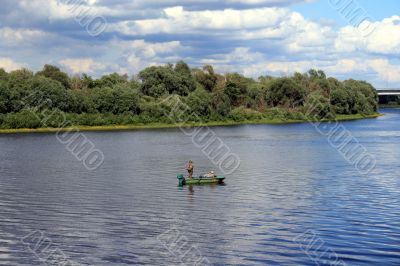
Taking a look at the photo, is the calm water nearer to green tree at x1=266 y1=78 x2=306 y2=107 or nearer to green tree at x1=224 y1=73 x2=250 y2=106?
green tree at x1=266 y1=78 x2=306 y2=107

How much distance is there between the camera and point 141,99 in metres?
168

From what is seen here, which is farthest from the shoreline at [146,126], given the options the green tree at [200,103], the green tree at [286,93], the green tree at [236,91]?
the green tree at [236,91]

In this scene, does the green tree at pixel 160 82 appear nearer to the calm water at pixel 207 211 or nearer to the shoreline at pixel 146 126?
the shoreline at pixel 146 126

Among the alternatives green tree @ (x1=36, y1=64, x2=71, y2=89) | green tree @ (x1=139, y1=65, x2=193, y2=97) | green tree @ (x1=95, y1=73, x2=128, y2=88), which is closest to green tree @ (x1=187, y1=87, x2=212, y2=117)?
green tree @ (x1=139, y1=65, x2=193, y2=97)

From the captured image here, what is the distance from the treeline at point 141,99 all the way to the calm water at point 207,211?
7178 centimetres

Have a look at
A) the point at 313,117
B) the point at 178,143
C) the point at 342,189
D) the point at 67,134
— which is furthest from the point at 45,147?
the point at 313,117

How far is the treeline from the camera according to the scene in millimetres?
148500

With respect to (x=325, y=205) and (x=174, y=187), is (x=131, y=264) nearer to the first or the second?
(x=325, y=205)

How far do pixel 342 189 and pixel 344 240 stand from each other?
1943cm

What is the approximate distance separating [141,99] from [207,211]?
12763 centimetres

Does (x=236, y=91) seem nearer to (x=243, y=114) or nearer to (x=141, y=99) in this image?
(x=243, y=114)

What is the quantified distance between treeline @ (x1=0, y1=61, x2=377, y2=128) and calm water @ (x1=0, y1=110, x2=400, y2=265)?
71780 millimetres

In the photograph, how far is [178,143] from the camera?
108 meters

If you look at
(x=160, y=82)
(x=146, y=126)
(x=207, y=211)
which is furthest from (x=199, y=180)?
(x=160, y=82)
